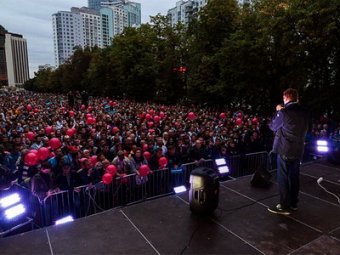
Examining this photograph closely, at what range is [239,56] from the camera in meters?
21.0

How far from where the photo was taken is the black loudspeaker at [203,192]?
4.75m

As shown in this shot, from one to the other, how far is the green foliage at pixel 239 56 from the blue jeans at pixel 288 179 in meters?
12.7

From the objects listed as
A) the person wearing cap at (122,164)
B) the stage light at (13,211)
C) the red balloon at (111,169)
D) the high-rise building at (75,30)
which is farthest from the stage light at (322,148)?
the high-rise building at (75,30)

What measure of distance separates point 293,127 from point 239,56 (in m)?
17.5

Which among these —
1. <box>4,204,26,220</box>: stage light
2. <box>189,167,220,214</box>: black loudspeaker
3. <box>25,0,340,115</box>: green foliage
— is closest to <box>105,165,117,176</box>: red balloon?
<box>4,204,26,220</box>: stage light

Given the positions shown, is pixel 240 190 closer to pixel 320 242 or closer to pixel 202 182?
pixel 202 182

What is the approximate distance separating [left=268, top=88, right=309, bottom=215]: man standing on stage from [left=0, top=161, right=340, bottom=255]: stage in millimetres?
343

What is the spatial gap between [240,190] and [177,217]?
5.77 feet

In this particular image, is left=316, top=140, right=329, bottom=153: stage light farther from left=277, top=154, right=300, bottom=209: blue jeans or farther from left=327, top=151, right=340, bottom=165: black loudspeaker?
left=277, top=154, right=300, bottom=209: blue jeans

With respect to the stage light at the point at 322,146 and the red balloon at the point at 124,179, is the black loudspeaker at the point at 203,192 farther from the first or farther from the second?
the stage light at the point at 322,146

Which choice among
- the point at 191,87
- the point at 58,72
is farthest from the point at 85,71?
the point at 191,87

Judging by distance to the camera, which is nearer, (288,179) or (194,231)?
(194,231)

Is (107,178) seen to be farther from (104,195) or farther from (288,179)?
(288,179)

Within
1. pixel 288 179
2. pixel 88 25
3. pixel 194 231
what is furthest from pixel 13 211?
pixel 88 25
